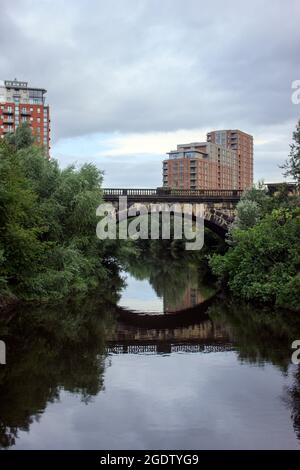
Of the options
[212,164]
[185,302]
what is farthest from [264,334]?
[212,164]

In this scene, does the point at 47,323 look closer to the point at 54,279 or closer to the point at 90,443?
the point at 54,279

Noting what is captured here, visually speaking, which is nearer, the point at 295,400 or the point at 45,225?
the point at 295,400

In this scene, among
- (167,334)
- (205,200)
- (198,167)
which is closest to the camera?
(167,334)

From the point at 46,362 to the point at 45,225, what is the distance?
1742 cm

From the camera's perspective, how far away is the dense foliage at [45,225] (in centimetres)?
2781

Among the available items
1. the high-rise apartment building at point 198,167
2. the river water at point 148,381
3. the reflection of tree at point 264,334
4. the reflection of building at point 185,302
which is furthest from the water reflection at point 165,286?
the high-rise apartment building at point 198,167

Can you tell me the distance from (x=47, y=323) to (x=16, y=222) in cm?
641

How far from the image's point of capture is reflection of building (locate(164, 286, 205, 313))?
33125mm

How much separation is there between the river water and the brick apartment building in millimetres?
131381

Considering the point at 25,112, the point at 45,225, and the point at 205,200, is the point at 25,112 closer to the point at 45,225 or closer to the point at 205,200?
the point at 205,200

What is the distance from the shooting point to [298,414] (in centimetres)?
1335

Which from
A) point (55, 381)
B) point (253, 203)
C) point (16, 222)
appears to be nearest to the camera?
point (55, 381)

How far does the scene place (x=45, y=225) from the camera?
3488cm
